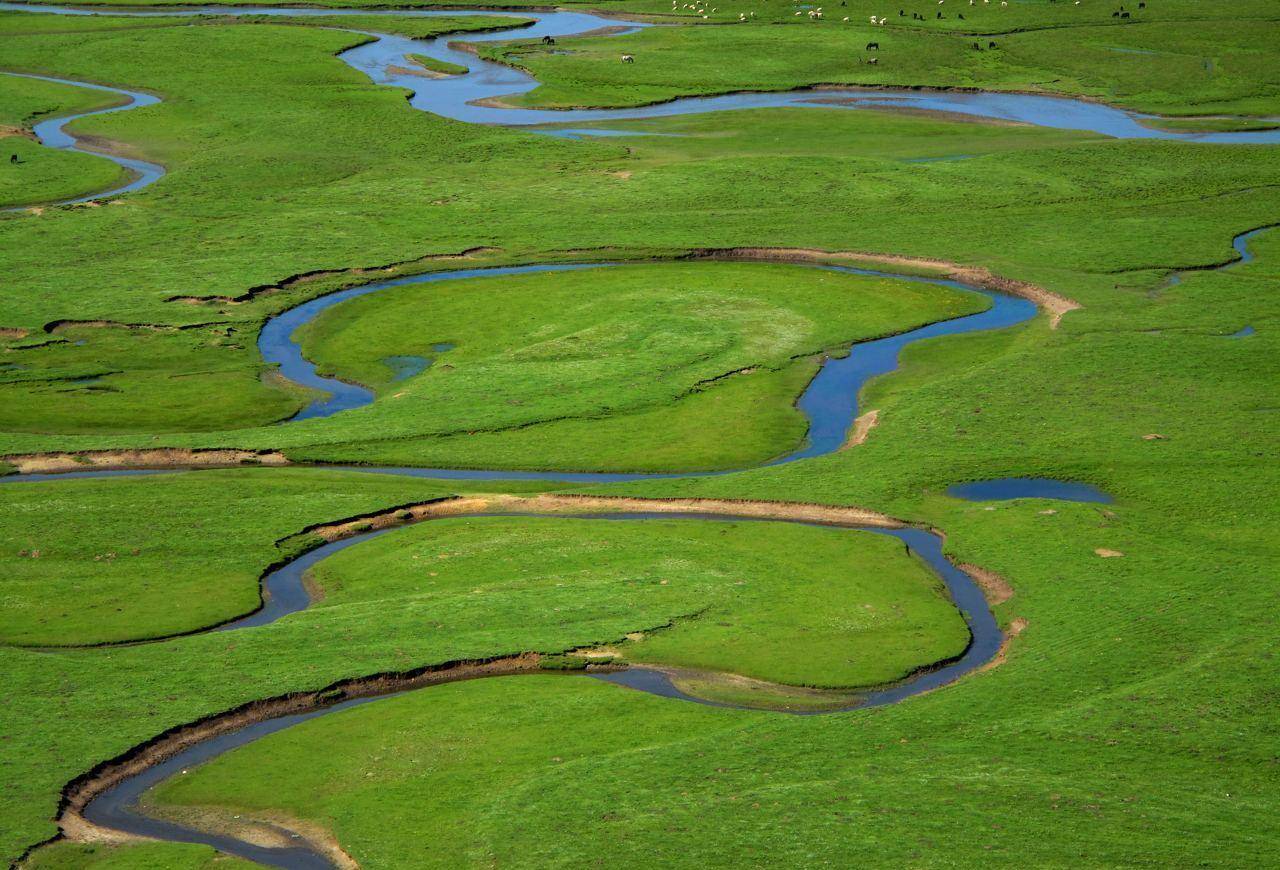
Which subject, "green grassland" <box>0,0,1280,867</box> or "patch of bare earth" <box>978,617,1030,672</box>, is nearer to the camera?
"green grassland" <box>0,0,1280,867</box>

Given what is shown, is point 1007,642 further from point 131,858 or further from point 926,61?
point 926,61

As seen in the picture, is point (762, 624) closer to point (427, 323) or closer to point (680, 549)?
point (680, 549)

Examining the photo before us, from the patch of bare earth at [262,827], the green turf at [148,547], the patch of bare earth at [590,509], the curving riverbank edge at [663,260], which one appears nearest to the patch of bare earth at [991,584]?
the patch of bare earth at [590,509]

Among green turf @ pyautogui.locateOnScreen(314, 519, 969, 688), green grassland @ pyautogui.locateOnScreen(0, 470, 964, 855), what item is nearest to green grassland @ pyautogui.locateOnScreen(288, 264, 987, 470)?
green grassland @ pyautogui.locateOnScreen(0, 470, 964, 855)

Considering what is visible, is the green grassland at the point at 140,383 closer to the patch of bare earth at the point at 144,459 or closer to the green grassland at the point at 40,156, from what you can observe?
the patch of bare earth at the point at 144,459

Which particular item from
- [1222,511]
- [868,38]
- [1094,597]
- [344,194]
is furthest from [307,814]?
[868,38]

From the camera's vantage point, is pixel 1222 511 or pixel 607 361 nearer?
pixel 1222 511

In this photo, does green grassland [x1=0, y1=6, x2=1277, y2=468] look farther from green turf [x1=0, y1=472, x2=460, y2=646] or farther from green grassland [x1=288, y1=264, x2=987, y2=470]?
green turf [x1=0, y1=472, x2=460, y2=646]

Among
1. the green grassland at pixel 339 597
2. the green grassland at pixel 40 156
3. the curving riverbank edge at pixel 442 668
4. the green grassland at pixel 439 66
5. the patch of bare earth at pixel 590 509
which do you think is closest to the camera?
the curving riverbank edge at pixel 442 668
